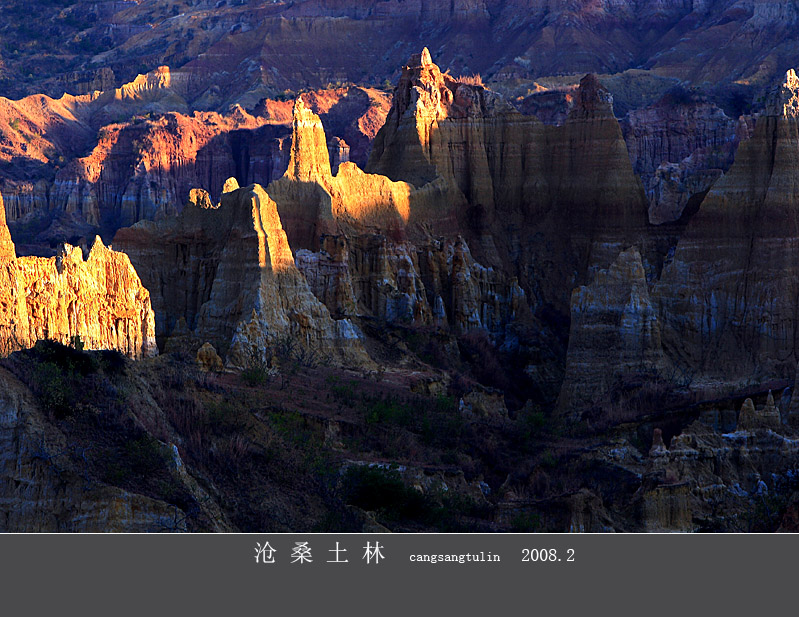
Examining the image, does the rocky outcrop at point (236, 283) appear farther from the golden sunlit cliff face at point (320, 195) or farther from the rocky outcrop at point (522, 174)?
the rocky outcrop at point (522, 174)

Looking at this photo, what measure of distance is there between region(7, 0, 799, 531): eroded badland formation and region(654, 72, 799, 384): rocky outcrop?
98 mm

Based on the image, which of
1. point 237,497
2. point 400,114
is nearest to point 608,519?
point 237,497

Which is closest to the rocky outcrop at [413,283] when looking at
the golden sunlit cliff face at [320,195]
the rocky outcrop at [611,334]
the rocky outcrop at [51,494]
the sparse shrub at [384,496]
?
the golden sunlit cliff face at [320,195]

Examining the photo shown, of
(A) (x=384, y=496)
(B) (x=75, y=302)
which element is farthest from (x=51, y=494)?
(B) (x=75, y=302)

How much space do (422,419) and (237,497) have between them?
15.4m

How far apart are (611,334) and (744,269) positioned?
6137mm

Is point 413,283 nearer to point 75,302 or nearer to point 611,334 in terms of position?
point 611,334

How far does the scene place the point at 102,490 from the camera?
1160 inches

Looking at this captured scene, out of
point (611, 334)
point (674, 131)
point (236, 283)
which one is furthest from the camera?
point (674, 131)

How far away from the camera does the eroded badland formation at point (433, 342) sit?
32.8 metres

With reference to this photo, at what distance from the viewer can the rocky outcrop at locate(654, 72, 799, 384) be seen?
5941 centimetres

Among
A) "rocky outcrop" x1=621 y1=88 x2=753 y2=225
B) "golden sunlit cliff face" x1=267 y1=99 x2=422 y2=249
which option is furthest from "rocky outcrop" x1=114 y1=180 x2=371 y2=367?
"rocky outcrop" x1=621 y1=88 x2=753 y2=225

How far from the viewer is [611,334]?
59.1 meters

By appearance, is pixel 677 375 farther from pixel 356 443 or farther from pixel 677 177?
pixel 677 177
